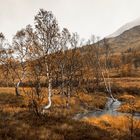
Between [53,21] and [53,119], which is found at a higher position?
[53,21]

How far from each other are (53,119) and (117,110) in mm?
22889

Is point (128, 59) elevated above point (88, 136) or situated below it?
above

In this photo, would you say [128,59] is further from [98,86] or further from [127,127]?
[127,127]

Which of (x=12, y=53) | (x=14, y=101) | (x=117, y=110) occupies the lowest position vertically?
(x=117, y=110)

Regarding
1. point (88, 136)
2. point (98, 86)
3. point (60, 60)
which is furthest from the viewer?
point (98, 86)

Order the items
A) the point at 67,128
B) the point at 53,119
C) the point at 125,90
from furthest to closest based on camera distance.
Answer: the point at 125,90 → the point at 53,119 → the point at 67,128

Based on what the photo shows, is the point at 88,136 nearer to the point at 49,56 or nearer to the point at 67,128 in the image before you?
the point at 67,128

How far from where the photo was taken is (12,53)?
50.4 m

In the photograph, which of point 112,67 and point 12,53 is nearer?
point 12,53

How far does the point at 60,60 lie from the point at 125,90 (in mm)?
22554

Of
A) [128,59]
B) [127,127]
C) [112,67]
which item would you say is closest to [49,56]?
[127,127]

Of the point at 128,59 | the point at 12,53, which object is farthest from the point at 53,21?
the point at 128,59

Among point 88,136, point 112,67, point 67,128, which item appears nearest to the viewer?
point 88,136

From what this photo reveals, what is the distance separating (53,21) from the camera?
31906 mm
